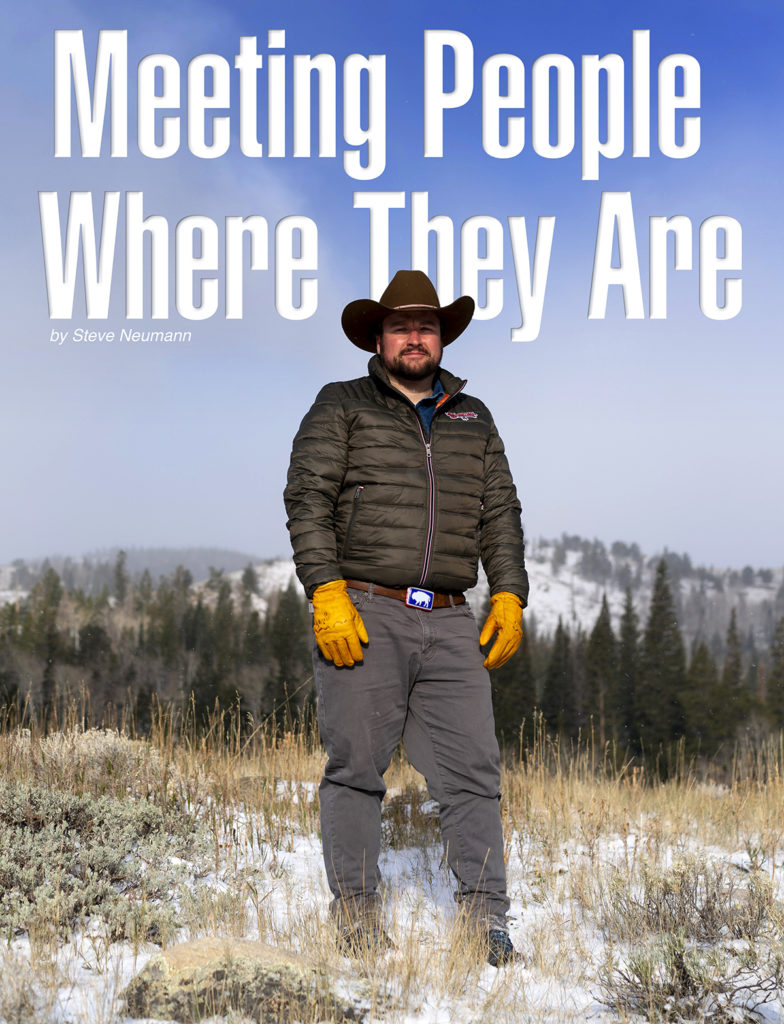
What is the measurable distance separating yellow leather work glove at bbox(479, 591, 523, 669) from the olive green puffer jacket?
0.20 feet

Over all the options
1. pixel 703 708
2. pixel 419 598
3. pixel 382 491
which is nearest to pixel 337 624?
pixel 419 598

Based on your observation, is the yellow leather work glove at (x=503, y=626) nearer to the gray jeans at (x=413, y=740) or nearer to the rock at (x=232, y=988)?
the gray jeans at (x=413, y=740)

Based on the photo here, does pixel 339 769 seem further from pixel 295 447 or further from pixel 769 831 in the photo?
pixel 769 831

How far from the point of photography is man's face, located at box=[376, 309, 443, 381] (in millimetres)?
3799

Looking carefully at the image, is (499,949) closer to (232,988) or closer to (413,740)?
(413,740)

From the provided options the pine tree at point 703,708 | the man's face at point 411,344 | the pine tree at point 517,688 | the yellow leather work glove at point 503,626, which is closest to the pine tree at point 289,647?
the pine tree at point 517,688

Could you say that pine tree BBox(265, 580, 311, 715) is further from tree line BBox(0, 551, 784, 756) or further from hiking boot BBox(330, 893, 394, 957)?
hiking boot BBox(330, 893, 394, 957)

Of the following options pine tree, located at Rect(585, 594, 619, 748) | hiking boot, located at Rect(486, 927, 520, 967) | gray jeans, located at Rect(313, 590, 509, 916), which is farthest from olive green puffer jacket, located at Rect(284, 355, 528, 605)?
pine tree, located at Rect(585, 594, 619, 748)

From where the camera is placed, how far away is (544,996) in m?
3.03

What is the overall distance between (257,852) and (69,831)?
103 cm

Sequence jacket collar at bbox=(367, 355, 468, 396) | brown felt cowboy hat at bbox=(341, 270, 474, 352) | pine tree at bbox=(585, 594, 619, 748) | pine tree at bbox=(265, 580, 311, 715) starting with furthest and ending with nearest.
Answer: pine tree at bbox=(585, 594, 619, 748), pine tree at bbox=(265, 580, 311, 715), brown felt cowboy hat at bbox=(341, 270, 474, 352), jacket collar at bbox=(367, 355, 468, 396)

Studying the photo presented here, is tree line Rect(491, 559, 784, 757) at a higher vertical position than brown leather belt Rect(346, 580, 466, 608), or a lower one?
lower

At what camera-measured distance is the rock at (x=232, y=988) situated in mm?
2688

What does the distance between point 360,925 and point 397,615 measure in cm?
122
